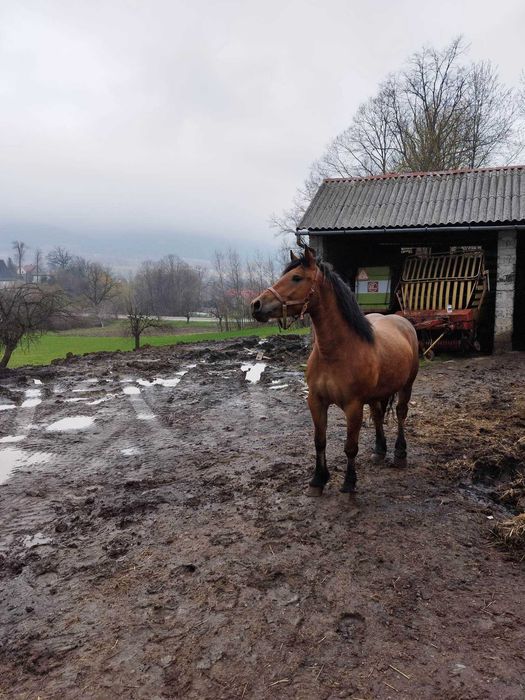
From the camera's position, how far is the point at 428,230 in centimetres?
1116

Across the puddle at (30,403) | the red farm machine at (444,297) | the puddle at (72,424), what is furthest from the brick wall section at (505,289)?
the puddle at (30,403)

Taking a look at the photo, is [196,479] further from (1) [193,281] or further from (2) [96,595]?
(1) [193,281]

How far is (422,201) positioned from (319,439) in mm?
10402

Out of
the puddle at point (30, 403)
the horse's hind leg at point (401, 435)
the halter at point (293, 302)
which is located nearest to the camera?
the halter at point (293, 302)

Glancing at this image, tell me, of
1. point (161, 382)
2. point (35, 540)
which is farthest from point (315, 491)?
point (161, 382)

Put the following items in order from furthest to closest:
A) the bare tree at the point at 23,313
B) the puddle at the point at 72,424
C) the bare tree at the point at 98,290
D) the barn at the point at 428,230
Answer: the bare tree at the point at 98,290
the bare tree at the point at 23,313
the barn at the point at 428,230
the puddle at the point at 72,424

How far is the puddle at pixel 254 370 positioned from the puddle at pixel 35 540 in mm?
6291

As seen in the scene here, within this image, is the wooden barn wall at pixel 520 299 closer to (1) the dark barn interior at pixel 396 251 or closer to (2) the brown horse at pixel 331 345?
(1) the dark barn interior at pixel 396 251

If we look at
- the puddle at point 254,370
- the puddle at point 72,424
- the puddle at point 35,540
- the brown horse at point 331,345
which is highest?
the brown horse at point 331,345

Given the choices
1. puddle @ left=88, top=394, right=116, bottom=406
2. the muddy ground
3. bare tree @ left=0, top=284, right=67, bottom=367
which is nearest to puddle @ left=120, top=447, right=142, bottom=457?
the muddy ground

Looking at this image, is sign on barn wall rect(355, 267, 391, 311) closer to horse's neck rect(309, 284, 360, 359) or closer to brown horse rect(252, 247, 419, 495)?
brown horse rect(252, 247, 419, 495)

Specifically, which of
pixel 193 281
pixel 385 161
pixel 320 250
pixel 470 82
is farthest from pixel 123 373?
pixel 193 281

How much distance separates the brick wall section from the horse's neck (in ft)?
28.7

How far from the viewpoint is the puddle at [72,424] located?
258 inches
